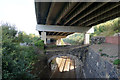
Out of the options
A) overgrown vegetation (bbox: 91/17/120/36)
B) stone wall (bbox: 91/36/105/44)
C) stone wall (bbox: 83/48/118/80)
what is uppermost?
overgrown vegetation (bbox: 91/17/120/36)

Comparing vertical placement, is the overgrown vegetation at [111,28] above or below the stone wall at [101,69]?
above

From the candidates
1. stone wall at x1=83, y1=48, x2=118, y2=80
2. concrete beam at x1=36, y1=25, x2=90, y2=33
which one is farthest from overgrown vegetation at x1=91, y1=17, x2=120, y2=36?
stone wall at x1=83, y1=48, x2=118, y2=80

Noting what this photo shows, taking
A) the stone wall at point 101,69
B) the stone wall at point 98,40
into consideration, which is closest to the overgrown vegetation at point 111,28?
the stone wall at point 98,40

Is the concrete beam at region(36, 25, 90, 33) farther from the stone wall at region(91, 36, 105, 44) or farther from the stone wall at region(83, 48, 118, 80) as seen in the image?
the stone wall at region(83, 48, 118, 80)

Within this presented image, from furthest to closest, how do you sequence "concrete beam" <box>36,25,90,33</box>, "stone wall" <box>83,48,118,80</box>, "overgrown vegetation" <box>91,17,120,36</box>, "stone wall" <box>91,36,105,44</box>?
"concrete beam" <box>36,25,90,33</box> < "overgrown vegetation" <box>91,17,120,36</box> < "stone wall" <box>91,36,105,44</box> < "stone wall" <box>83,48,118,80</box>

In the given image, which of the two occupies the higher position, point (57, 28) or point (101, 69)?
point (57, 28)

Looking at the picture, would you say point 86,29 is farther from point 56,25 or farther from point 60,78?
point 60,78

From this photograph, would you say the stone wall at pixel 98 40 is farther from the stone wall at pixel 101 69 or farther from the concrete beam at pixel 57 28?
the concrete beam at pixel 57 28

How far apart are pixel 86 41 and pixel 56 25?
580 centimetres

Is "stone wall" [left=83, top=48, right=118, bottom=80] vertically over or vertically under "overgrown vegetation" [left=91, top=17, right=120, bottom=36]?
under

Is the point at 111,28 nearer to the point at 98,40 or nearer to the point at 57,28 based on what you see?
the point at 98,40

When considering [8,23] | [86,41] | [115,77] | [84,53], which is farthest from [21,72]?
[86,41]

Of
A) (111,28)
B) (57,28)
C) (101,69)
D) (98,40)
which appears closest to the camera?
(101,69)

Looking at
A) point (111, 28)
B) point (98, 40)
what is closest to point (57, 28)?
point (98, 40)
